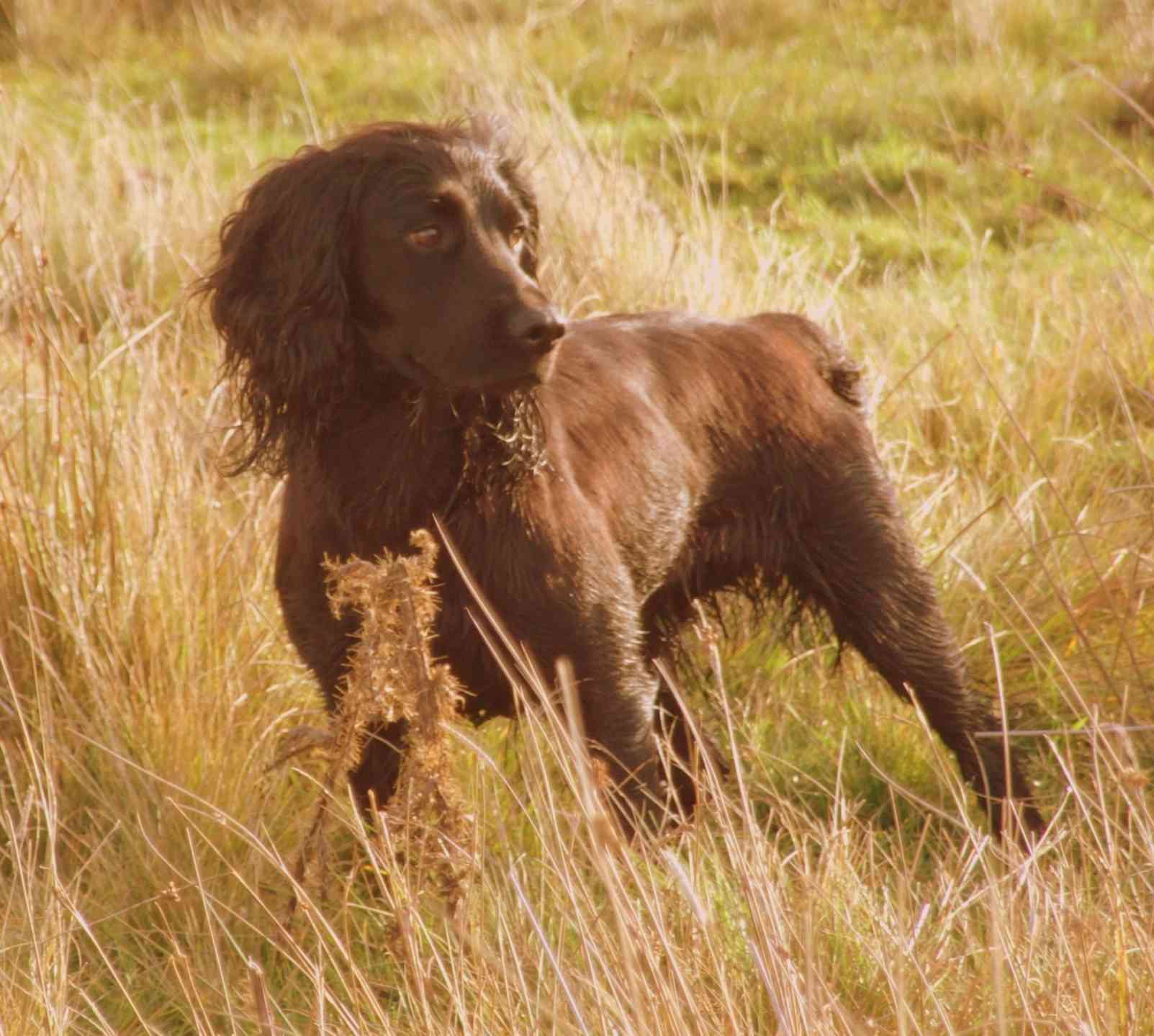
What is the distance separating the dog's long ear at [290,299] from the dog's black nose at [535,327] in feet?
1.10

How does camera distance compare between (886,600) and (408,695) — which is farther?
(886,600)

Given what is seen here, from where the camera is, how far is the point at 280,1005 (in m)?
2.66

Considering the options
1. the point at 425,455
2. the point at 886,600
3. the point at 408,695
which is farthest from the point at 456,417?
the point at 886,600

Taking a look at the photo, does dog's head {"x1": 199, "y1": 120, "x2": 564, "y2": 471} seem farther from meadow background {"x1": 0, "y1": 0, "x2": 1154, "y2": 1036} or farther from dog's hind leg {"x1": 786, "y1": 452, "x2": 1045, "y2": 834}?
dog's hind leg {"x1": 786, "y1": 452, "x2": 1045, "y2": 834}

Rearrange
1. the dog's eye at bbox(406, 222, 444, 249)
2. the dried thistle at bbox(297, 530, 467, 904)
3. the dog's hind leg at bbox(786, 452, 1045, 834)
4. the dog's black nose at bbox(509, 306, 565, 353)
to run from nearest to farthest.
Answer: the dried thistle at bbox(297, 530, 467, 904) < the dog's black nose at bbox(509, 306, 565, 353) < the dog's eye at bbox(406, 222, 444, 249) < the dog's hind leg at bbox(786, 452, 1045, 834)

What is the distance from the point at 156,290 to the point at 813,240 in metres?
2.44

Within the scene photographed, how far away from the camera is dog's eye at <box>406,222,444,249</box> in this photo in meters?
2.64

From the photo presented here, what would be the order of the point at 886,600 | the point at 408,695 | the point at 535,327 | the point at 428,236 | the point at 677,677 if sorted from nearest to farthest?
the point at 408,695 → the point at 535,327 → the point at 428,236 → the point at 886,600 → the point at 677,677

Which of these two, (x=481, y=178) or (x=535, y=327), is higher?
(x=481, y=178)

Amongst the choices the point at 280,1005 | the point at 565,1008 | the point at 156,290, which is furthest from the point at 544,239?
the point at 565,1008

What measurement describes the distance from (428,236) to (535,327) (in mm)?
266

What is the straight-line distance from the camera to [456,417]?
2717mm

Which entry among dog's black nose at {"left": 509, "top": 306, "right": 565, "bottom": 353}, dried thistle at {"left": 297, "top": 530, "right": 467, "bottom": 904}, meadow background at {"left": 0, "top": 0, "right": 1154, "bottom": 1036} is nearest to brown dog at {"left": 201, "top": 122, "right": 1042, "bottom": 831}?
dog's black nose at {"left": 509, "top": 306, "right": 565, "bottom": 353}

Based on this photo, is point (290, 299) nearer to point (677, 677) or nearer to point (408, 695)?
point (408, 695)
